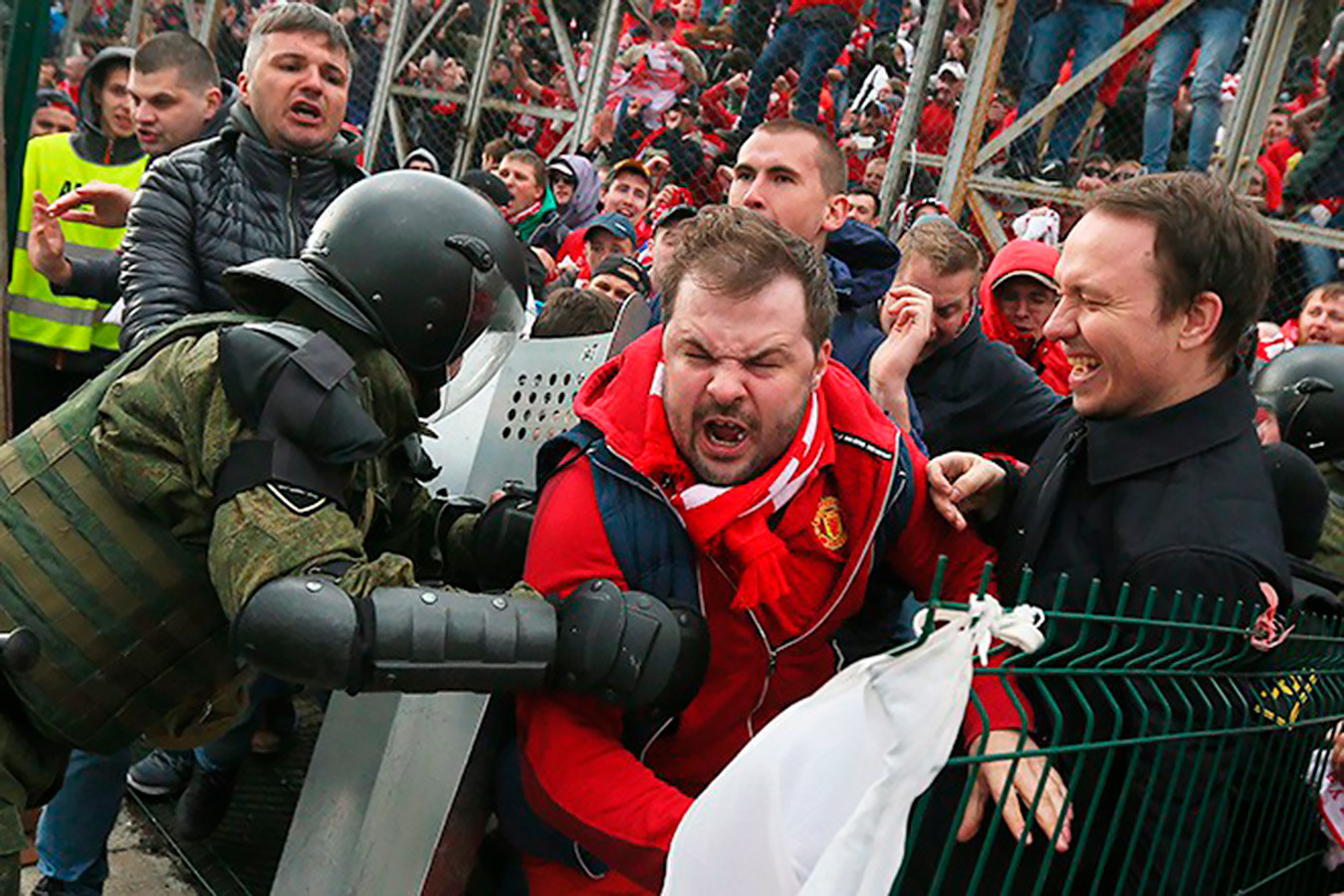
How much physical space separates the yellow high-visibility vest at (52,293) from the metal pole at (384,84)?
5.10 m

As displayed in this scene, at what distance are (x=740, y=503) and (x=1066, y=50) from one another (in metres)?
5.98

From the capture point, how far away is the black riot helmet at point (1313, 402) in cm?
370

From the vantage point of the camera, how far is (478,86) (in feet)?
31.7

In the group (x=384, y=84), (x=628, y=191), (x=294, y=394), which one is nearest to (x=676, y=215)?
(x=294, y=394)

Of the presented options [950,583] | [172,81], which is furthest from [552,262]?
[950,583]

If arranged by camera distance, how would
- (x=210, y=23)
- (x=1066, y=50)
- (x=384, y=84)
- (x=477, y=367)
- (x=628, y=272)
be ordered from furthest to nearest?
(x=210, y=23) → (x=384, y=84) → (x=1066, y=50) → (x=628, y=272) → (x=477, y=367)

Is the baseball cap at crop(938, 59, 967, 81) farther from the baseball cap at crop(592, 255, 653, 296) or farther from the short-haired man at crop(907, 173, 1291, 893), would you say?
the short-haired man at crop(907, 173, 1291, 893)

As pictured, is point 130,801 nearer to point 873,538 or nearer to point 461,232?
point 461,232

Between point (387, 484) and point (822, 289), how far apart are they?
3.17 feet

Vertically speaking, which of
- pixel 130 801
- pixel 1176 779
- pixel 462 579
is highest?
pixel 1176 779

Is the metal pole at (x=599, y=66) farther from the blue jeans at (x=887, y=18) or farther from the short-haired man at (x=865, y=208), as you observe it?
the short-haired man at (x=865, y=208)

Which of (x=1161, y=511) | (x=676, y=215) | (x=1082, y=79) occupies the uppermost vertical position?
(x=1082, y=79)

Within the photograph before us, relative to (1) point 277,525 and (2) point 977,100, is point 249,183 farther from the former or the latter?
(2) point 977,100

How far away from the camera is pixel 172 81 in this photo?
466 centimetres
